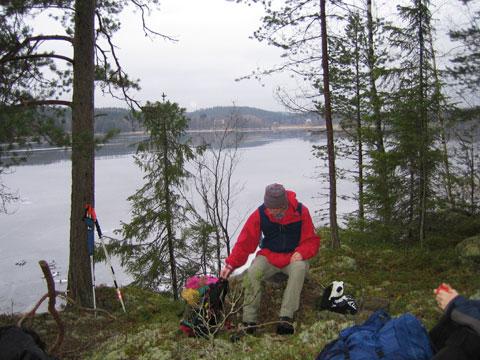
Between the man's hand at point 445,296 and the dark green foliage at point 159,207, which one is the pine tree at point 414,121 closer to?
the man's hand at point 445,296

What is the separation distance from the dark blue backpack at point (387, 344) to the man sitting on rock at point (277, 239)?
1.71 m

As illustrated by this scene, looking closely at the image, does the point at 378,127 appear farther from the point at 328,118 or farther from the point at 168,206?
the point at 168,206

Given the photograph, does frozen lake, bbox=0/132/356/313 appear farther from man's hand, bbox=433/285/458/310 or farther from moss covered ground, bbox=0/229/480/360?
man's hand, bbox=433/285/458/310

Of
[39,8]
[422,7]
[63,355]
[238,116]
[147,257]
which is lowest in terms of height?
[147,257]

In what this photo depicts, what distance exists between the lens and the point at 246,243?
5.52 m

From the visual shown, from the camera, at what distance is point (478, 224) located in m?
9.55

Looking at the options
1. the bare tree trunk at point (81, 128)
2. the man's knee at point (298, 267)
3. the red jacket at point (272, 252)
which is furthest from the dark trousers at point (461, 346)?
the bare tree trunk at point (81, 128)

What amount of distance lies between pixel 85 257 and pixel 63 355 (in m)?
2.37

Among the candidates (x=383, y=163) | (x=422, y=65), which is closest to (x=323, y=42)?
(x=422, y=65)

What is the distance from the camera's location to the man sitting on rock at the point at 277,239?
537cm

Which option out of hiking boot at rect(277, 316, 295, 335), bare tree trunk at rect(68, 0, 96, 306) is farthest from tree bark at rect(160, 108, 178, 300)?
hiking boot at rect(277, 316, 295, 335)

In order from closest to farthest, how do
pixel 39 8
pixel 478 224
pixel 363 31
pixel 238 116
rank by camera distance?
1. pixel 39 8
2. pixel 478 224
3. pixel 363 31
4. pixel 238 116

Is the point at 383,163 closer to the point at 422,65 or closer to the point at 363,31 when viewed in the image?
the point at 422,65

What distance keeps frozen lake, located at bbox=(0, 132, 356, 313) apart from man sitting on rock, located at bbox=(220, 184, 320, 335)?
3913 millimetres
